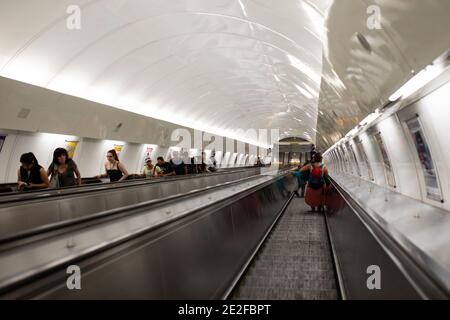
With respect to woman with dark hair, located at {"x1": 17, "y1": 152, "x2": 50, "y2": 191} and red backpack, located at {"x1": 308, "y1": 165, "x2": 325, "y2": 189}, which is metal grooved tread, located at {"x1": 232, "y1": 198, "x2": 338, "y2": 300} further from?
woman with dark hair, located at {"x1": 17, "y1": 152, "x2": 50, "y2": 191}

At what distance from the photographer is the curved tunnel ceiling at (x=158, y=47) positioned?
9.22 meters

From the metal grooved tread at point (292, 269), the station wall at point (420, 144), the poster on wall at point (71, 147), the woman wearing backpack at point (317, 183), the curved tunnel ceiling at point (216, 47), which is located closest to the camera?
the curved tunnel ceiling at point (216, 47)

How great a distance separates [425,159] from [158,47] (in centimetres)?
921

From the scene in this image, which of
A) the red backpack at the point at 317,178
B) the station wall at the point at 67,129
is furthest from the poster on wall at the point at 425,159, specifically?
the station wall at the point at 67,129

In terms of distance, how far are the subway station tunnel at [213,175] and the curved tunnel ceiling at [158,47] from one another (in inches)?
2.6

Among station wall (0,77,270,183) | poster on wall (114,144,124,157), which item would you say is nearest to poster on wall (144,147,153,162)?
station wall (0,77,270,183)

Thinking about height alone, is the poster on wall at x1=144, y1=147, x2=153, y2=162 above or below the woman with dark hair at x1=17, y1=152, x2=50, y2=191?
above

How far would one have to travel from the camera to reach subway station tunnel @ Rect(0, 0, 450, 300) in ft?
10.1

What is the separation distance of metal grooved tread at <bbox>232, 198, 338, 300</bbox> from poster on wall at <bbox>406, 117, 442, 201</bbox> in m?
2.26

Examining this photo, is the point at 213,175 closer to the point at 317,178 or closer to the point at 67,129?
the point at 317,178

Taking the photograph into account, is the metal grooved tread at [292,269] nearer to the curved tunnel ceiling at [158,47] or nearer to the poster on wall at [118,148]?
the curved tunnel ceiling at [158,47]

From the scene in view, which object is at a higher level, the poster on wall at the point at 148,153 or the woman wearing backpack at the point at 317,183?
the poster on wall at the point at 148,153

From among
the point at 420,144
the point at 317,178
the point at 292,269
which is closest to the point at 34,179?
the point at 292,269
